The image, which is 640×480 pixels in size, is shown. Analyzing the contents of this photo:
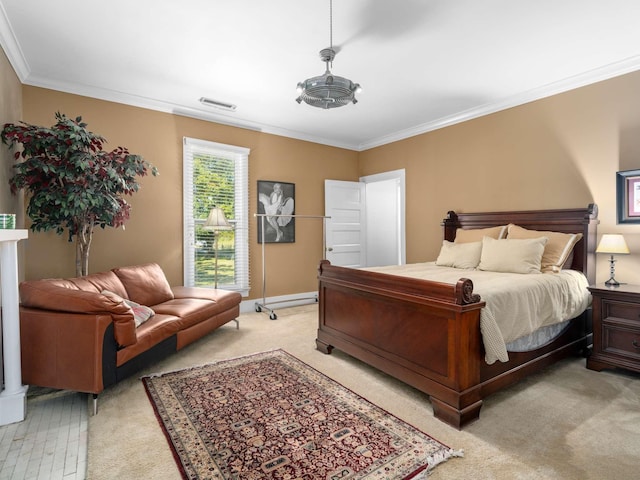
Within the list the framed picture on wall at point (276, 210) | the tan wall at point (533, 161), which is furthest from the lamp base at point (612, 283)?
the framed picture on wall at point (276, 210)

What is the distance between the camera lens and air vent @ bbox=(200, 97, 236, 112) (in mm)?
4177

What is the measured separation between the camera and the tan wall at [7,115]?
111 inches

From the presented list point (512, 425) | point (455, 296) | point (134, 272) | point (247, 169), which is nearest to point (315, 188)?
point (247, 169)

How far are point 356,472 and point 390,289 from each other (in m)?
1.29

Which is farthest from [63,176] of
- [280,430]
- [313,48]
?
[280,430]

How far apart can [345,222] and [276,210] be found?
1355mm

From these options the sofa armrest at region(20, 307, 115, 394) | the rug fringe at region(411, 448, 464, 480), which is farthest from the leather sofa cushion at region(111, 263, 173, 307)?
the rug fringe at region(411, 448, 464, 480)

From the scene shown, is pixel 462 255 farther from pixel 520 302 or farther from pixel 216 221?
pixel 216 221

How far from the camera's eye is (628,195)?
3.23 metres

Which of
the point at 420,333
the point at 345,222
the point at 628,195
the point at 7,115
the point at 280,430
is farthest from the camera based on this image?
the point at 345,222

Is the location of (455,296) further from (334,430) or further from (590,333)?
(590,333)

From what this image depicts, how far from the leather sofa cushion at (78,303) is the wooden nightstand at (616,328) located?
3825 mm

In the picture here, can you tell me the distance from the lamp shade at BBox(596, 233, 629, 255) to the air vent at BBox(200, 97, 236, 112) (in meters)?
4.30

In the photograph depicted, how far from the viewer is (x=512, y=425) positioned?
2.13m
